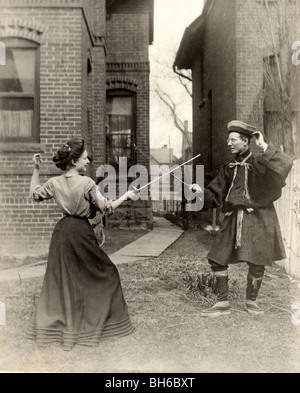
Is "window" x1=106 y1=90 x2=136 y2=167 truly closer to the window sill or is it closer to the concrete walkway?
the concrete walkway

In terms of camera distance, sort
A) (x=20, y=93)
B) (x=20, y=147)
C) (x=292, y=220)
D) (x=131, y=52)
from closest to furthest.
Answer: (x=292, y=220) < (x=20, y=147) < (x=20, y=93) < (x=131, y=52)

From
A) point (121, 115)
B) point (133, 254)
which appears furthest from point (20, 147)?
point (121, 115)

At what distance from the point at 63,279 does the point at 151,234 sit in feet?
27.0

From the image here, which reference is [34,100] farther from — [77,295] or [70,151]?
[77,295]

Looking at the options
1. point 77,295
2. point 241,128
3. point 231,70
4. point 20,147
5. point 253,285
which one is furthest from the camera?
point 231,70

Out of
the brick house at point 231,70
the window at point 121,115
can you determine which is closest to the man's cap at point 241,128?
the brick house at point 231,70

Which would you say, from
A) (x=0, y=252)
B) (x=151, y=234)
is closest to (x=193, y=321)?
(x=0, y=252)

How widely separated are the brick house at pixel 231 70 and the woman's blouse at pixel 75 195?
16.3ft

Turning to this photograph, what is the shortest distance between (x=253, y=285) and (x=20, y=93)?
200 inches

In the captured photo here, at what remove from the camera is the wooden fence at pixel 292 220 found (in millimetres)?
6379

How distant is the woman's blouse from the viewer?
384 centimetres

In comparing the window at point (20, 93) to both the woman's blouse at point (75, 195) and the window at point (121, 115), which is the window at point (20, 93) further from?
the window at point (121, 115)

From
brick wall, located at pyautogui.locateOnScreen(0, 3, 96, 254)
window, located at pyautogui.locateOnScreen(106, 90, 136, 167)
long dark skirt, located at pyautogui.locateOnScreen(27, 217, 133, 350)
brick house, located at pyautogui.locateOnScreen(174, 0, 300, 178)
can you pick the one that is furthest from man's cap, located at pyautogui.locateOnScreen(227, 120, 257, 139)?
window, located at pyautogui.locateOnScreen(106, 90, 136, 167)

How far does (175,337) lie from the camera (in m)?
4.01
